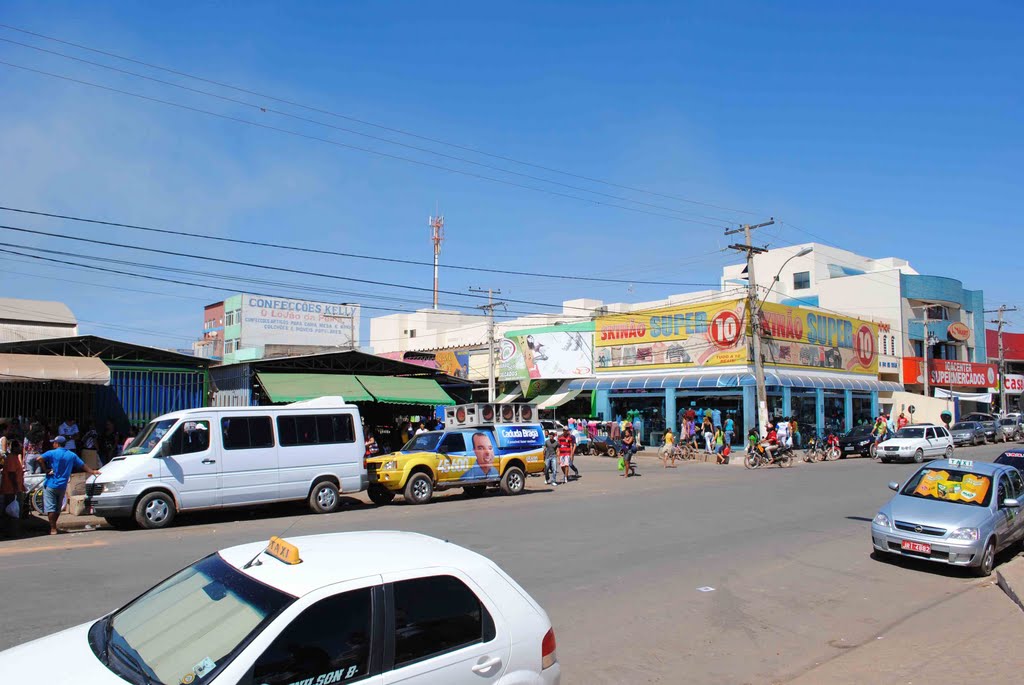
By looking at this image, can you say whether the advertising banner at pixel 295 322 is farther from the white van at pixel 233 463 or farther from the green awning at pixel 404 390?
the white van at pixel 233 463

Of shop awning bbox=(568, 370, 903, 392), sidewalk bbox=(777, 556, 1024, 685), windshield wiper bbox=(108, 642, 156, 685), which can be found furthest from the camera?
shop awning bbox=(568, 370, 903, 392)

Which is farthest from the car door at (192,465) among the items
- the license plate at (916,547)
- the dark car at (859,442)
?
the dark car at (859,442)

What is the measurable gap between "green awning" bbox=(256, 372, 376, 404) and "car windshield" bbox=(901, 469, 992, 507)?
20.0m

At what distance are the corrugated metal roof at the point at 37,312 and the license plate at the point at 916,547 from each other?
4221 centimetres

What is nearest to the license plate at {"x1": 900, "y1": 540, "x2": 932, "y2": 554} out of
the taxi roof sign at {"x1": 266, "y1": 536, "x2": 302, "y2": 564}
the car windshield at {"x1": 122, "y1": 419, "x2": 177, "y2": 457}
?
the taxi roof sign at {"x1": 266, "y1": 536, "x2": 302, "y2": 564}

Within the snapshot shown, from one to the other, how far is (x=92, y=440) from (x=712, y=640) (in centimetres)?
1917

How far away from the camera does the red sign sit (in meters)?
52.2

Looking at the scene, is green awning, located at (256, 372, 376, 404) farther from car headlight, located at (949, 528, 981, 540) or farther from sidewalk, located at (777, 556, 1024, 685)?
sidewalk, located at (777, 556, 1024, 685)

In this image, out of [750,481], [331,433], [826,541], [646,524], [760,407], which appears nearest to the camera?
[826,541]

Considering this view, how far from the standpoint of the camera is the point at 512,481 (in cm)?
2064

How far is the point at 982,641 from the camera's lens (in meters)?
7.29

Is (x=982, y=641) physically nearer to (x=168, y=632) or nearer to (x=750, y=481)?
(x=168, y=632)

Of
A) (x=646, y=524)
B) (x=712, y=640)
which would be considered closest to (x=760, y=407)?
(x=646, y=524)

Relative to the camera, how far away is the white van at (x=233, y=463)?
46.3 feet
